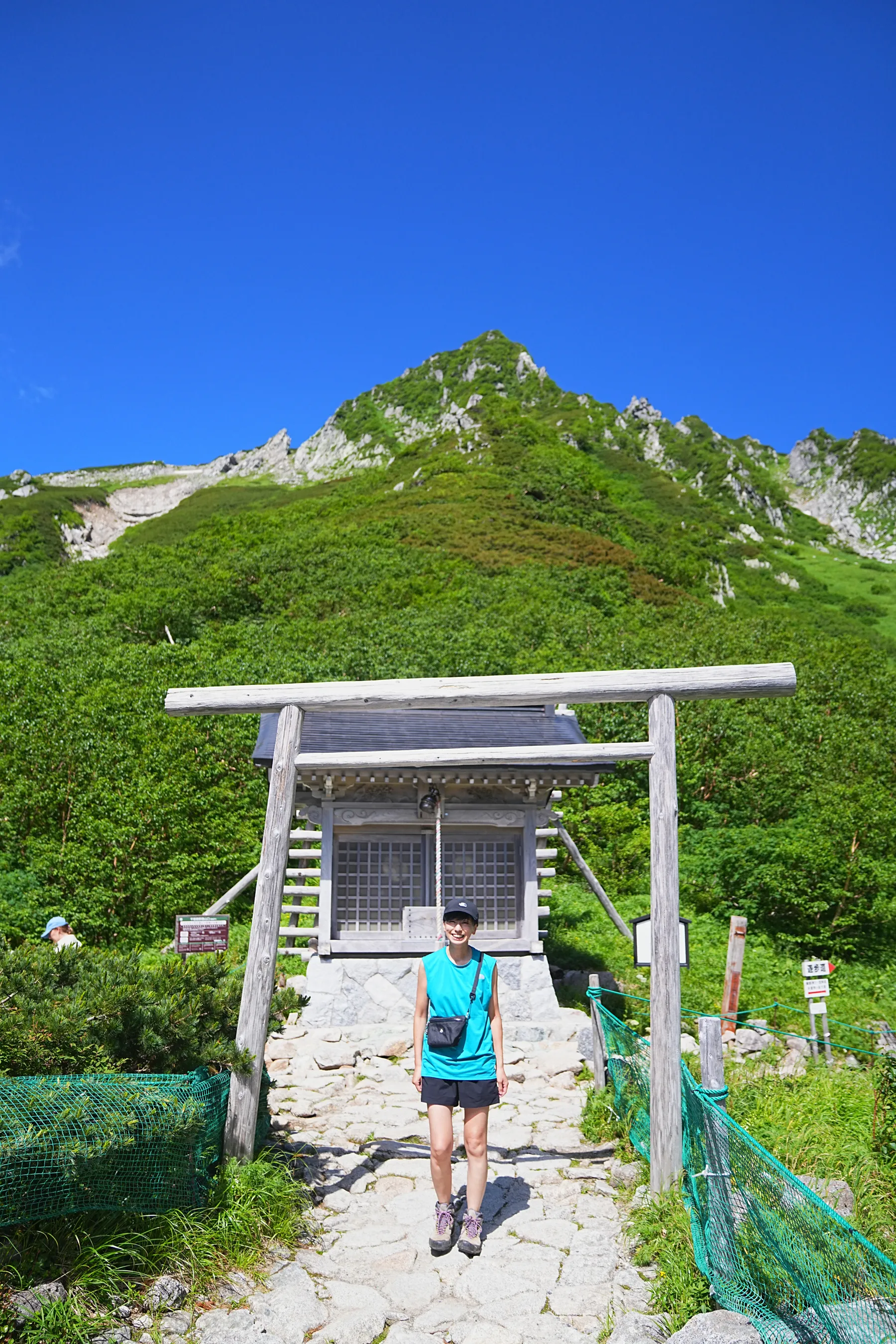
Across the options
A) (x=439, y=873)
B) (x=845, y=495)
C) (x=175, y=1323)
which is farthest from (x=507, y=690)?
(x=845, y=495)

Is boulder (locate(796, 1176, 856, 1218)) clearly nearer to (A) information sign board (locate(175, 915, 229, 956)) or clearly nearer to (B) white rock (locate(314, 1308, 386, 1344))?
(B) white rock (locate(314, 1308, 386, 1344))

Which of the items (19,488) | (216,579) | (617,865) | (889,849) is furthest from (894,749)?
(19,488)

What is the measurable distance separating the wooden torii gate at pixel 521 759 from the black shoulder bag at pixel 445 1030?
1.42 metres

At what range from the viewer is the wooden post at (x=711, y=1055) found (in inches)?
209

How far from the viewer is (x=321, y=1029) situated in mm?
10430

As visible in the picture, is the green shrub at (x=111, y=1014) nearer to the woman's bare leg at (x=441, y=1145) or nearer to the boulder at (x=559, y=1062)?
the woman's bare leg at (x=441, y=1145)

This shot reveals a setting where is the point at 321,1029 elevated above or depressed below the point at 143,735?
below

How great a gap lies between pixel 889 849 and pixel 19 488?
85362 mm

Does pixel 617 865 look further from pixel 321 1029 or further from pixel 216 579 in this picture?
pixel 216 579

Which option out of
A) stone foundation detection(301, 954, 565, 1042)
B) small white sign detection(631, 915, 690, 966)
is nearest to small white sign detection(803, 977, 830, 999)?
stone foundation detection(301, 954, 565, 1042)

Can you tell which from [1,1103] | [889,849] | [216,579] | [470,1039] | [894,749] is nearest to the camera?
[1,1103]

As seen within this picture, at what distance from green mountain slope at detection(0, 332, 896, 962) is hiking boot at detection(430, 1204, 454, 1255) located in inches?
440

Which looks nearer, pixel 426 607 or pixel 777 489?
pixel 426 607

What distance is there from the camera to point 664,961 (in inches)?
221
